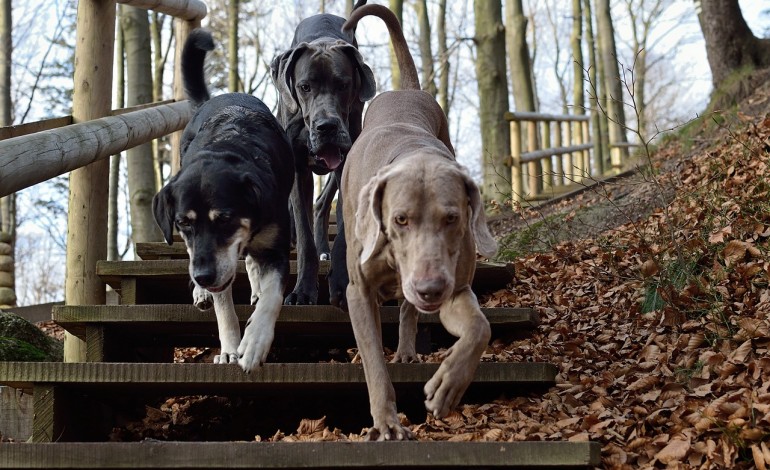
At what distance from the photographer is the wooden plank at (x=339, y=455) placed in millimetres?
3061

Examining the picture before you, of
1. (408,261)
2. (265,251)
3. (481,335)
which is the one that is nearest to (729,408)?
(481,335)

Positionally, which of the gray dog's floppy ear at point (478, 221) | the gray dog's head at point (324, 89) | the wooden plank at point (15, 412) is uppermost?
the gray dog's head at point (324, 89)

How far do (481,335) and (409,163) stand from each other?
30.2 inches

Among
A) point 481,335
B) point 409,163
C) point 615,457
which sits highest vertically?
point 409,163

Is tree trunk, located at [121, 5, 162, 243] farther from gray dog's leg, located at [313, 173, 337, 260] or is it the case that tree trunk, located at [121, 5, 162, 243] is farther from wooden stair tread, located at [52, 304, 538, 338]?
wooden stair tread, located at [52, 304, 538, 338]

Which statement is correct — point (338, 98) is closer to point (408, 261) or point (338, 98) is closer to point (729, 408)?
point (408, 261)

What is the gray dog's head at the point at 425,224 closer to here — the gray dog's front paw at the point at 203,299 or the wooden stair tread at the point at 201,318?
the wooden stair tread at the point at 201,318

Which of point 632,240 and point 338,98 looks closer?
point 338,98

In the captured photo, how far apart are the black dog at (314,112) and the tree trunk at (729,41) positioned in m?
5.60

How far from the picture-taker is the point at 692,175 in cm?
737

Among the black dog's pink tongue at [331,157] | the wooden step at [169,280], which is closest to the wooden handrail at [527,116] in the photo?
the wooden step at [169,280]

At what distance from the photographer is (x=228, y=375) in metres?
3.87

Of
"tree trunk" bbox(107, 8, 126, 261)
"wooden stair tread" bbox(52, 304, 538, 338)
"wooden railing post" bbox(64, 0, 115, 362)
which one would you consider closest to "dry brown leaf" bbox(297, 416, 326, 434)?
"wooden stair tread" bbox(52, 304, 538, 338)

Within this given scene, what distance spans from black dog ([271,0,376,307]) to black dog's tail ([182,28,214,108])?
0.48m
